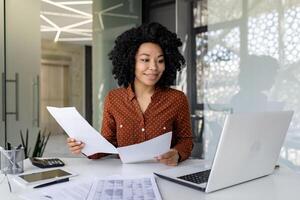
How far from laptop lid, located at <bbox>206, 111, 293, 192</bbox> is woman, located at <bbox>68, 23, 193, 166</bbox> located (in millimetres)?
460

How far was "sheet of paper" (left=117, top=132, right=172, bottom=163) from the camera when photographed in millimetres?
1230

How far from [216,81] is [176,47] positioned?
203cm

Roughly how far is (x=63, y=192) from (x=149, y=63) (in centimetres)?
78

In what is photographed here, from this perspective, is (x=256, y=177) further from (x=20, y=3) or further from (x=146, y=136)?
(x=20, y=3)

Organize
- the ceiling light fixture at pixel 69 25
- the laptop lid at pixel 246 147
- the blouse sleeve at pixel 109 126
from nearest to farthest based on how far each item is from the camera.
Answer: the laptop lid at pixel 246 147, the blouse sleeve at pixel 109 126, the ceiling light fixture at pixel 69 25

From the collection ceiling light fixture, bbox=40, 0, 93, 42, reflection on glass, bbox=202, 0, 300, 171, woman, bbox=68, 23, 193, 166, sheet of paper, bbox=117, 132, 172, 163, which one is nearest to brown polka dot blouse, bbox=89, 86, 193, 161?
woman, bbox=68, 23, 193, 166

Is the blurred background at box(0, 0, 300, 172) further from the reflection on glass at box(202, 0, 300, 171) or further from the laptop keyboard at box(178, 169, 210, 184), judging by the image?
the laptop keyboard at box(178, 169, 210, 184)

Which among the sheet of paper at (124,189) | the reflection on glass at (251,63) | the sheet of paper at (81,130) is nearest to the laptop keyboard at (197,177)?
the sheet of paper at (124,189)

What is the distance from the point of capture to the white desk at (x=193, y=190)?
2.89 feet

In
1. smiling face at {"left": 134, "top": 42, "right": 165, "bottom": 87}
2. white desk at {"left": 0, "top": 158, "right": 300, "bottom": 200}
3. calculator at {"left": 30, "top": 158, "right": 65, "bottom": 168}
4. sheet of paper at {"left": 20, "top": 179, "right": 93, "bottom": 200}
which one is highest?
smiling face at {"left": 134, "top": 42, "right": 165, "bottom": 87}

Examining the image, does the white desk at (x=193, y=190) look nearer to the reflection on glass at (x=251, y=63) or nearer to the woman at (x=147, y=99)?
the woman at (x=147, y=99)

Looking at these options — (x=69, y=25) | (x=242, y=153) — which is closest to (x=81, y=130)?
(x=242, y=153)

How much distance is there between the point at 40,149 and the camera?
8.32ft

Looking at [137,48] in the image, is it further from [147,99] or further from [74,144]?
[74,144]
